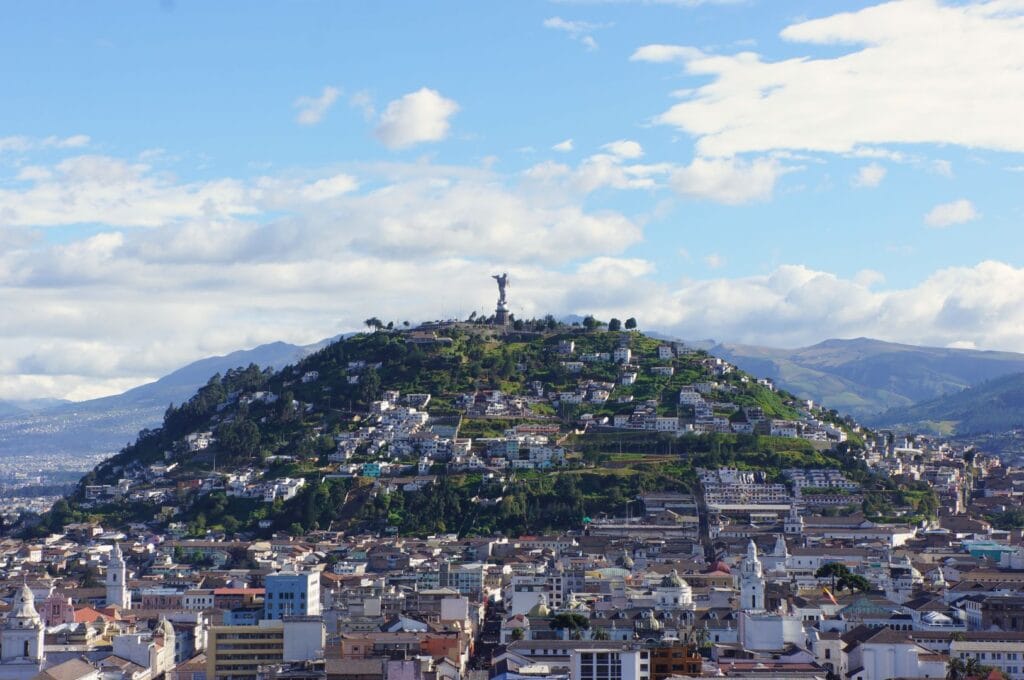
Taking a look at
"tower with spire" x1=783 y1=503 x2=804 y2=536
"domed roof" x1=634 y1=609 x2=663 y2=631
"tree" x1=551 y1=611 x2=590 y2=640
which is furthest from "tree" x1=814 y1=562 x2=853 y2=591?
"tree" x1=551 y1=611 x2=590 y2=640

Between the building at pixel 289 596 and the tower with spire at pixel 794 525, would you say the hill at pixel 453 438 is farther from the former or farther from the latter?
the building at pixel 289 596

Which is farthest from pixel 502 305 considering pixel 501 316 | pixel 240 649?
pixel 240 649

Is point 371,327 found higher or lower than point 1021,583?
higher

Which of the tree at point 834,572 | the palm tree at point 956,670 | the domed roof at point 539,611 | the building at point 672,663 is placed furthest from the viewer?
the tree at point 834,572

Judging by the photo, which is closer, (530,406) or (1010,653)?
(1010,653)

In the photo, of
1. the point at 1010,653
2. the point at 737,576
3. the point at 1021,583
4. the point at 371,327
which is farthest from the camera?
the point at 371,327

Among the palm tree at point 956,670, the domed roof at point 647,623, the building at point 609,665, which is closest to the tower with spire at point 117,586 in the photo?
the domed roof at point 647,623

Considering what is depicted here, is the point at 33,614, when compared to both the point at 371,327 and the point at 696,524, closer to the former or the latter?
the point at 696,524

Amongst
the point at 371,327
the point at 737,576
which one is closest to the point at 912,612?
the point at 737,576
